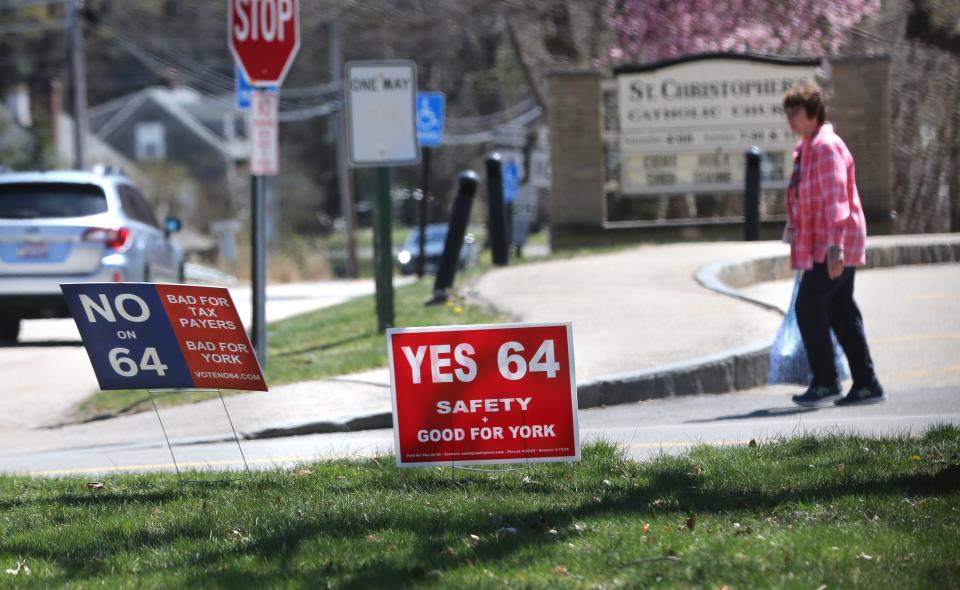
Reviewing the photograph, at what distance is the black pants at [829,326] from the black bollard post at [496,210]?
27.0ft

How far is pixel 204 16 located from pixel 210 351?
2050 inches

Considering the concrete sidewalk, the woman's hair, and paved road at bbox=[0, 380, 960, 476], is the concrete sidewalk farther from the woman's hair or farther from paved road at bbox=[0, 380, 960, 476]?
the woman's hair

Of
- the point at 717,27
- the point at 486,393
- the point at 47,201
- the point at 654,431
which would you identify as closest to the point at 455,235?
the point at 47,201

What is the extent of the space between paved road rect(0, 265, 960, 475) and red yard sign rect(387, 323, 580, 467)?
3.48ft

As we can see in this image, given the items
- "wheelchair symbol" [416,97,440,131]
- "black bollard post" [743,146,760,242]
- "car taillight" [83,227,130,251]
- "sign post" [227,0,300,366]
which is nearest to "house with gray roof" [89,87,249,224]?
"wheelchair symbol" [416,97,440,131]

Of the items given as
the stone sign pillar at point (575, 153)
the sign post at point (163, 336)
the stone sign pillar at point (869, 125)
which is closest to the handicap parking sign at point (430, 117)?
the stone sign pillar at point (575, 153)

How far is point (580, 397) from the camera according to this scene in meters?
9.43

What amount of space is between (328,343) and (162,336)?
6541 millimetres

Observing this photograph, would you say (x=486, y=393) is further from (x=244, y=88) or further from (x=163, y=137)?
(x=163, y=137)

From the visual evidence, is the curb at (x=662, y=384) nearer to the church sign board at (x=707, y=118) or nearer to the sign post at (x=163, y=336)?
the sign post at (x=163, y=336)

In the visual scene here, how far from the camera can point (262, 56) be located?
11000 mm

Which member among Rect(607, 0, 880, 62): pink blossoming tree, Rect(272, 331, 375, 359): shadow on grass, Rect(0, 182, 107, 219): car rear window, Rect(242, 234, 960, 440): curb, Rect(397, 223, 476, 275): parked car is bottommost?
Rect(397, 223, 476, 275): parked car

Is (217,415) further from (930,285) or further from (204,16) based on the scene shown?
(204,16)

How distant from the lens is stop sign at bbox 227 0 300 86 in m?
10.9
